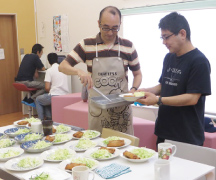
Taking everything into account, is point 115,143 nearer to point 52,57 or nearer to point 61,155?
point 61,155

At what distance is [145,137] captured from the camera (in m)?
3.81

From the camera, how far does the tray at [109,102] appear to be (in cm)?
237

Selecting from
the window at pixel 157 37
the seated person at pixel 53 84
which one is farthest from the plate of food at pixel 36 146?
the seated person at pixel 53 84

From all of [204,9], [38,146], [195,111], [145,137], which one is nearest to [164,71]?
[195,111]

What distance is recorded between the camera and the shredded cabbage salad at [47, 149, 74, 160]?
1895mm

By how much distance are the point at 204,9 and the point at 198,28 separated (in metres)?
0.23

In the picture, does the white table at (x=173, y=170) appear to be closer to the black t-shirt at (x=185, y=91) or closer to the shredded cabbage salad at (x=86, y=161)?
the shredded cabbage salad at (x=86, y=161)

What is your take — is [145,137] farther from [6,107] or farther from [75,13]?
[6,107]

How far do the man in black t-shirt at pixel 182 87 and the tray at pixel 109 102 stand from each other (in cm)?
25

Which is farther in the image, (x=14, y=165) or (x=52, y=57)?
(x=52, y=57)

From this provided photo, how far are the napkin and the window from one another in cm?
240

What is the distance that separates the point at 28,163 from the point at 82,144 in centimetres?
40

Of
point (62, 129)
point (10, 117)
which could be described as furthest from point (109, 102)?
point (10, 117)

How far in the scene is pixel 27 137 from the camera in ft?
7.42
